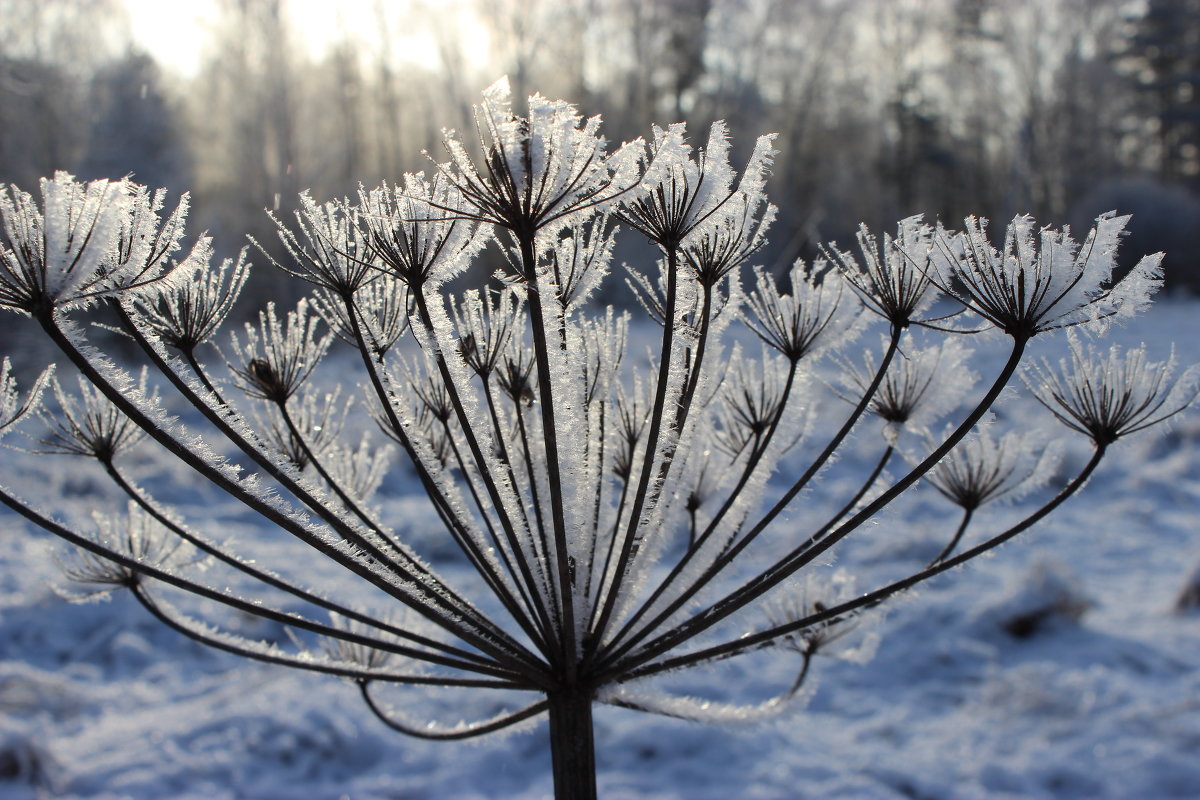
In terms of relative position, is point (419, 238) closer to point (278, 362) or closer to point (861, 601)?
point (278, 362)

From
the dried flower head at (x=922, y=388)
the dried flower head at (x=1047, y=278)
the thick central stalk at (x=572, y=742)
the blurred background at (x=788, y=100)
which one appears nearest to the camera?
the dried flower head at (x=1047, y=278)

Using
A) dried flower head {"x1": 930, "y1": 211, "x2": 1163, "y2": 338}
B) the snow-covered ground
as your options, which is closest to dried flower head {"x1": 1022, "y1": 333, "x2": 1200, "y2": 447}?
dried flower head {"x1": 930, "y1": 211, "x2": 1163, "y2": 338}

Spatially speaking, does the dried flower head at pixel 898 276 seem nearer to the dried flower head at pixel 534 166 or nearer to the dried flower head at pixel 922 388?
the dried flower head at pixel 922 388

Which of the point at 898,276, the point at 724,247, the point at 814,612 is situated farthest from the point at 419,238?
the point at 814,612

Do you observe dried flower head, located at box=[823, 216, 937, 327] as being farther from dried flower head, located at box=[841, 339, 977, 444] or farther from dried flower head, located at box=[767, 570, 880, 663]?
dried flower head, located at box=[767, 570, 880, 663]

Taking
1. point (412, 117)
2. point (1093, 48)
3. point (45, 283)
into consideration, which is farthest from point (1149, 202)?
point (412, 117)

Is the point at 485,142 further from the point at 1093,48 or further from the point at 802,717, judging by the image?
the point at 1093,48

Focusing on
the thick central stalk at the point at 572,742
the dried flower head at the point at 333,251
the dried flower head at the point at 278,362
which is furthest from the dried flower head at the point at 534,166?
→ the thick central stalk at the point at 572,742
